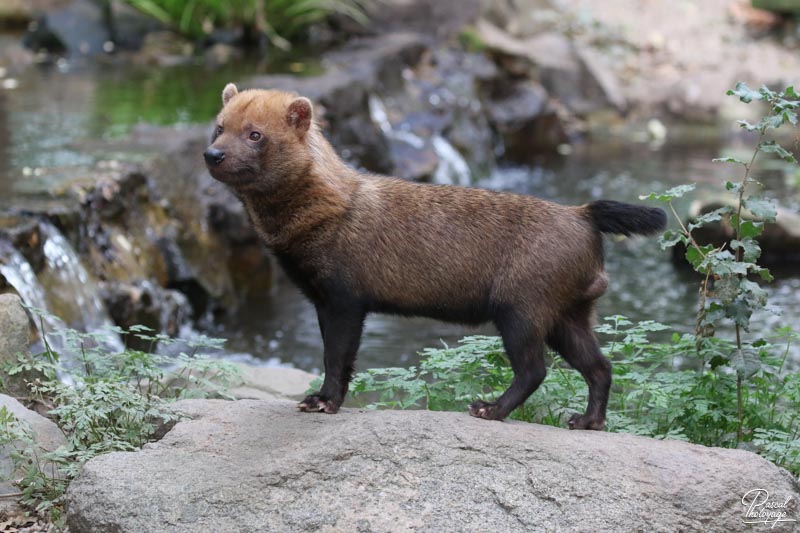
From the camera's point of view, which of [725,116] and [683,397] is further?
[725,116]

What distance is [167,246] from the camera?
9.71 metres

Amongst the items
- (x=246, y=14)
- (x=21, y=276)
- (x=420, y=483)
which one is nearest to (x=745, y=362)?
(x=420, y=483)

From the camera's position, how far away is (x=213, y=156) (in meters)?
4.51

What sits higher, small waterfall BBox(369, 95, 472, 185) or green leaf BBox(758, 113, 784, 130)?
green leaf BBox(758, 113, 784, 130)

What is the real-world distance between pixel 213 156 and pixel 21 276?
3.63 meters

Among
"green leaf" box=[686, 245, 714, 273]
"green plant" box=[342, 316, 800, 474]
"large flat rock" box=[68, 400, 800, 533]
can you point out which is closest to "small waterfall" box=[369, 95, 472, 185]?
"green plant" box=[342, 316, 800, 474]

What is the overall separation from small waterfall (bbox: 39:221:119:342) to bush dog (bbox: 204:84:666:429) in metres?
3.60

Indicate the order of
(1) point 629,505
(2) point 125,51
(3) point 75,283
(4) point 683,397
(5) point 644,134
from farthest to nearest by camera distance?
(5) point 644,134, (2) point 125,51, (3) point 75,283, (4) point 683,397, (1) point 629,505

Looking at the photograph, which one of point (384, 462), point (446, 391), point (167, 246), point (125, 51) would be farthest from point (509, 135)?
point (384, 462)

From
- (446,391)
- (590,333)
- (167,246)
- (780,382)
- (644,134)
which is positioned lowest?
(644,134)

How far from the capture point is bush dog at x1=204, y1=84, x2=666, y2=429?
461 centimetres

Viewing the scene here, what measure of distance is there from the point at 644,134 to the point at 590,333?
14.3 metres

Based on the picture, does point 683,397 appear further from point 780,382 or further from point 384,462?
point 384,462

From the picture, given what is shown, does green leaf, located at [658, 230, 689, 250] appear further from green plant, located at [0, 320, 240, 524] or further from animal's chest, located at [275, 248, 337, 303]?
green plant, located at [0, 320, 240, 524]
